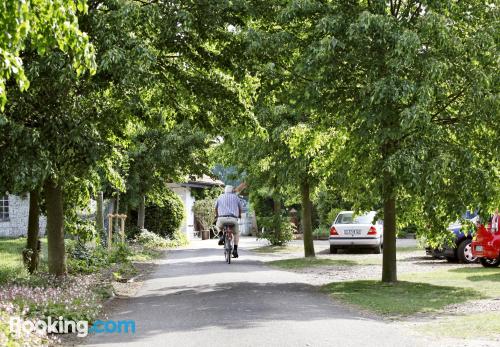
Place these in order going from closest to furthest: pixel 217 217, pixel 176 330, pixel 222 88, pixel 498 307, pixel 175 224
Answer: pixel 176 330 → pixel 498 307 → pixel 222 88 → pixel 217 217 → pixel 175 224

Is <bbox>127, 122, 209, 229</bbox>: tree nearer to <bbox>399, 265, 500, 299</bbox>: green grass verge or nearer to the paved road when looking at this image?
A: <bbox>399, 265, 500, 299</bbox>: green grass verge

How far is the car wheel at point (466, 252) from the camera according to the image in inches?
833

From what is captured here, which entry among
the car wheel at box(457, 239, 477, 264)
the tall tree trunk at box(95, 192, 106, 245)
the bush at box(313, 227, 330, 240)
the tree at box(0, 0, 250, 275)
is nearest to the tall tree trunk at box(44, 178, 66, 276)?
the tree at box(0, 0, 250, 275)

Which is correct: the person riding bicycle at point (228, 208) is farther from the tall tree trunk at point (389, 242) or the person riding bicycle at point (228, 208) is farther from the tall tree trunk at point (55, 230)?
the tall tree trunk at point (55, 230)

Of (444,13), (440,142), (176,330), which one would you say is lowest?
(176,330)

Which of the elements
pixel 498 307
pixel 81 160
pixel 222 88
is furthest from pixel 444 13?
pixel 81 160

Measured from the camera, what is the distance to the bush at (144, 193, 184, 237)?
142 ft

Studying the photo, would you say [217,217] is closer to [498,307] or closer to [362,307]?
[362,307]

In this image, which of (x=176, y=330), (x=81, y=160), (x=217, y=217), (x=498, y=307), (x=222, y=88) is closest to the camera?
(x=176, y=330)

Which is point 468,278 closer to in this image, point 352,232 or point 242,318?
point 242,318

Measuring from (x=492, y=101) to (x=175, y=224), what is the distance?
109 feet

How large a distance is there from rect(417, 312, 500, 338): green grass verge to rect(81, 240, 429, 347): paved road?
1.54ft

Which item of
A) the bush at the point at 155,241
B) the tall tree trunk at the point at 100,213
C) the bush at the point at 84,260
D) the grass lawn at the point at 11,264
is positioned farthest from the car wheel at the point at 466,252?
the bush at the point at 155,241

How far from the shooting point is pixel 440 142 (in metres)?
13.1
